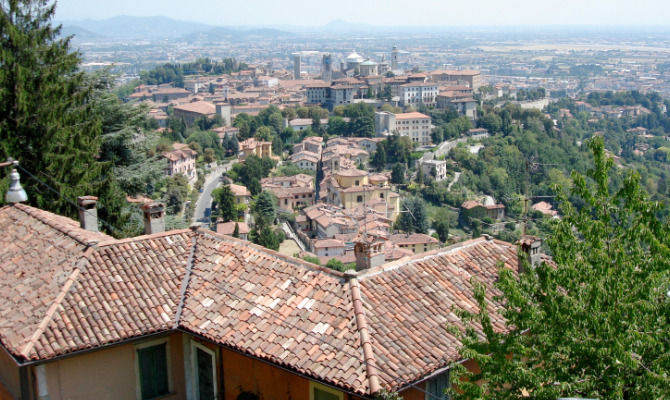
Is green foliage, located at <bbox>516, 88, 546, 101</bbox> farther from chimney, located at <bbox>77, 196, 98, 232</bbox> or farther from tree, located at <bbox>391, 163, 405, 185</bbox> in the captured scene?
chimney, located at <bbox>77, 196, 98, 232</bbox>

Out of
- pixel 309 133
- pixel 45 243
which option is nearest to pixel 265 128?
pixel 309 133

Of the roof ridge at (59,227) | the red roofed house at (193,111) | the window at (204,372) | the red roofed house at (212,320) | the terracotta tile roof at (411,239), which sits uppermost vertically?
the roof ridge at (59,227)

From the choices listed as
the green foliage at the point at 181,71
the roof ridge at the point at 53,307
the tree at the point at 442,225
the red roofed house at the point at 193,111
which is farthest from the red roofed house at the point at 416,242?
the green foliage at the point at 181,71

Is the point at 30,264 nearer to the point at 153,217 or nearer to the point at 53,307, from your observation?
the point at 53,307

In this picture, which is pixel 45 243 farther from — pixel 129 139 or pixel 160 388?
pixel 129 139

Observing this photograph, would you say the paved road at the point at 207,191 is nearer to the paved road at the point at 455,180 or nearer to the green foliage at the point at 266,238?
the green foliage at the point at 266,238

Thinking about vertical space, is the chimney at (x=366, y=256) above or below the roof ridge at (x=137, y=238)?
below
